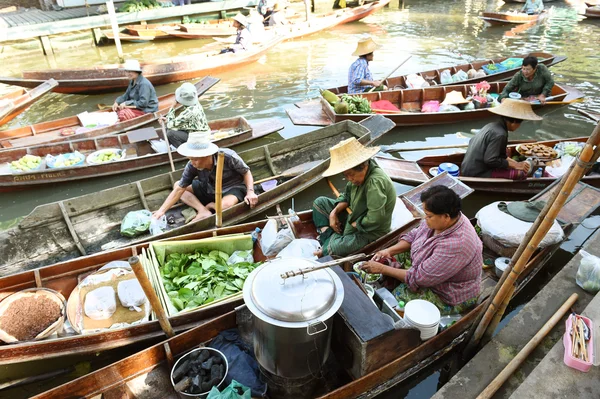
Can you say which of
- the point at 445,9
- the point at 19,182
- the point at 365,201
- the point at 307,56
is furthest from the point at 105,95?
the point at 445,9

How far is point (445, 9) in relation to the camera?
2473 centimetres

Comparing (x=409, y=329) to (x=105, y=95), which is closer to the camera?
(x=409, y=329)

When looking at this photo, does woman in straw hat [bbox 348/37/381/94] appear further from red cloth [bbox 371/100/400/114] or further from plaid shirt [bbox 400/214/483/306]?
plaid shirt [bbox 400/214/483/306]

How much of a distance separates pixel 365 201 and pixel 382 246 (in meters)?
0.67

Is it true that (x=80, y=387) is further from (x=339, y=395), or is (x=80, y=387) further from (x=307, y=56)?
(x=307, y=56)

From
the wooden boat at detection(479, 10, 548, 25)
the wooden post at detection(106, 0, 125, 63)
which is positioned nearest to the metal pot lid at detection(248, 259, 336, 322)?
the wooden post at detection(106, 0, 125, 63)

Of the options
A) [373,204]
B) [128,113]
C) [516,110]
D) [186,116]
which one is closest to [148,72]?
[128,113]

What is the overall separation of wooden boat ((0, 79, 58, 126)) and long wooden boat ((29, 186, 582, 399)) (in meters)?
8.43

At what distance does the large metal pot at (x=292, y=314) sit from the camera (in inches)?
113

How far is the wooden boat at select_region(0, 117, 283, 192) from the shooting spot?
7.12 metres

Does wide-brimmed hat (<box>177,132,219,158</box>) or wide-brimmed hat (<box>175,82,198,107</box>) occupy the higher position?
wide-brimmed hat (<box>175,82,198,107</box>)

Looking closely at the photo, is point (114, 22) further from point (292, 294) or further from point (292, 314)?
point (292, 314)

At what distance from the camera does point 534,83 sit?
898 centimetres

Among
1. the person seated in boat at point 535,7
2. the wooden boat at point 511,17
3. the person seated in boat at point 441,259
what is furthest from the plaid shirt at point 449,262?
the person seated in boat at point 535,7
